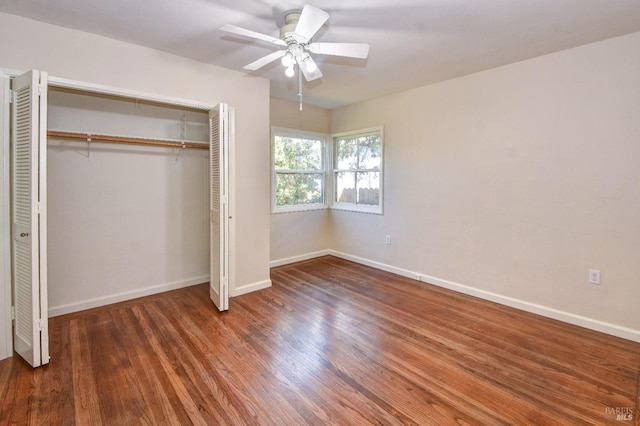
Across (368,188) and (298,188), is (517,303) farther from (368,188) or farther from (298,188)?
(298,188)

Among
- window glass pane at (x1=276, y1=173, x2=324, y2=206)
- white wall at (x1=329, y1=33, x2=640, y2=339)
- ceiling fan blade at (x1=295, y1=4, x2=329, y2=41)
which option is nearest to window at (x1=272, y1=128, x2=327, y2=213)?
window glass pane at (x1=276, y1=173, x2=324, y2=206)

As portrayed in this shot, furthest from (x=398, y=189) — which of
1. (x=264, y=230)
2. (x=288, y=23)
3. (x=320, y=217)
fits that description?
(x=288, y=23)

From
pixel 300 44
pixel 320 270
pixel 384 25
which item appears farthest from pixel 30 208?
pixel 320 270

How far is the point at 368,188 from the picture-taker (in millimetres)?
4891

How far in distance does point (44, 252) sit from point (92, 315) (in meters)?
1.12

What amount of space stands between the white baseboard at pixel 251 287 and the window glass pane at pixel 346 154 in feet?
7.70

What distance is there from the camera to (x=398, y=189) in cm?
437

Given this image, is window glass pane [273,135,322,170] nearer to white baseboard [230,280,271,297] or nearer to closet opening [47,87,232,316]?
closet opening [47,87,232,316]

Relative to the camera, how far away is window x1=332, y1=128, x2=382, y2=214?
472cm

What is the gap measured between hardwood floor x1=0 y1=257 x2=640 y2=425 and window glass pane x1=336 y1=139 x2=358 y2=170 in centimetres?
251

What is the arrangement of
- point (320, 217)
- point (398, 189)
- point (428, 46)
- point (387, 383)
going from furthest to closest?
point (320, 217) < point (398, 189) < point (428, 46) < point (387, 383)

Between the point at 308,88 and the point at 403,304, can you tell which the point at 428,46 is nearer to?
the point at 308,88

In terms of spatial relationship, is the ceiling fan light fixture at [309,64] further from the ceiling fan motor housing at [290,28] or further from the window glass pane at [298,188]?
the window glass pane at [298,188]

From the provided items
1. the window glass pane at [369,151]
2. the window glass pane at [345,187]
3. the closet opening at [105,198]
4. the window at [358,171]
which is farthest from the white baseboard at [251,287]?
the window glass pane at [369,151]
